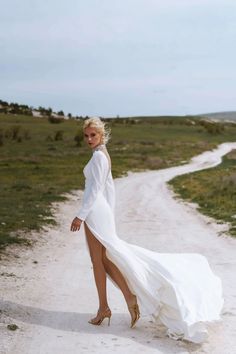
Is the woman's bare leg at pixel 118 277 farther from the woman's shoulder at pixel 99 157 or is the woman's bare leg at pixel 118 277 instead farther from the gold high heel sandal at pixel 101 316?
the woman's shoulder at pixel 99 157

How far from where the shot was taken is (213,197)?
897 inches

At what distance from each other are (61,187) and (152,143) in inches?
1175

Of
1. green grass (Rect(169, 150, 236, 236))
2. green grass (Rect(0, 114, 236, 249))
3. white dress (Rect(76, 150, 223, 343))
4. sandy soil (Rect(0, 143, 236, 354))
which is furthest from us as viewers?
green grass (Rect(169, 150, 236, 236))

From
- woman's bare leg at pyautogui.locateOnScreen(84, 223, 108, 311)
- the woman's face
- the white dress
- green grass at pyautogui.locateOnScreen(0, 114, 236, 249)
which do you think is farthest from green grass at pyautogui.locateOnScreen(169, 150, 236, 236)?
the woman's face

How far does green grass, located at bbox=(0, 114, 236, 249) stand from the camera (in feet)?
58.3

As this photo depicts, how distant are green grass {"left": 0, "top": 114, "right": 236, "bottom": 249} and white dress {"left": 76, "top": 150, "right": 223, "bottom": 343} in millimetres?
6126

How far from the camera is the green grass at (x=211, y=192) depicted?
61.6 feet

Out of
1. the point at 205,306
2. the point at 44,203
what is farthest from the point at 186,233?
the point at 205,306

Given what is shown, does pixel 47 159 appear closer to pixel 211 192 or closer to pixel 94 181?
pixel 211 192

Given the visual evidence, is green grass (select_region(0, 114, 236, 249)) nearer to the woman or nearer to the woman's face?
the woman

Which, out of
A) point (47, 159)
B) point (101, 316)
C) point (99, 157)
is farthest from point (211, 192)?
point (99, 157)

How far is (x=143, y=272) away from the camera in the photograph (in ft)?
24.0

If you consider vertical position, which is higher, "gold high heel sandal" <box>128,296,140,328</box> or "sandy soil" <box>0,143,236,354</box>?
"gold high heel sandal" <box>128,296,140,328</box>

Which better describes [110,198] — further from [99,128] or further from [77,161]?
[77,161]
